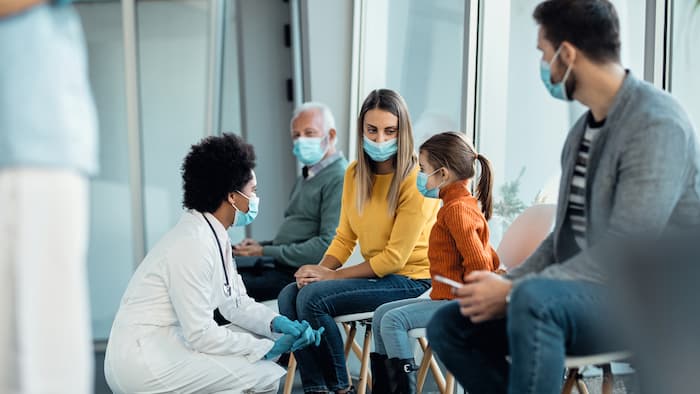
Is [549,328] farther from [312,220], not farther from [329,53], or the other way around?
[329,53]

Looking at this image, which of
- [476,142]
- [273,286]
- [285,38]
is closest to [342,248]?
[273,286]

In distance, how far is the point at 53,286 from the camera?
1.74 m

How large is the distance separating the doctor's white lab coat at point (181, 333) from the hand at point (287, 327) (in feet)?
0.28

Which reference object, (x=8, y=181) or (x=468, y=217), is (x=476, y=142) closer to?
(x=468, y=217)

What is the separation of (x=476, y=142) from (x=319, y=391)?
126 centimetres

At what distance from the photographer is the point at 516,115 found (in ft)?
12.2

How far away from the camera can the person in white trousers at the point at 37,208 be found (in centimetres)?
171

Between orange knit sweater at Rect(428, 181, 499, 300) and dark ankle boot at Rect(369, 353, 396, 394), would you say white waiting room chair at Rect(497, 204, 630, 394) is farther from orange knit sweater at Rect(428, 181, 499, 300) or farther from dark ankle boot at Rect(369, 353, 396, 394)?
dark ankle boot at Rect(369, 353, 396, 394)

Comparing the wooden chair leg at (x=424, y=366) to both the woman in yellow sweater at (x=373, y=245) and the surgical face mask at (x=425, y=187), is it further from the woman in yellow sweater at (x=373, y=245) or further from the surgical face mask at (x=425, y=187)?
the surgical face mask at (x=425, y=187)

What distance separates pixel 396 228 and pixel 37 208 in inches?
75.5

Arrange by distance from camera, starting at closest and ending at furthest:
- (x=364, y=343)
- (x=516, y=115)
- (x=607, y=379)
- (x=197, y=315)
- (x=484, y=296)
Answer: (x=484, y=296), (x=607, y=379), (x=197, y=315), (x=364, y=343), (x=516, y=115)

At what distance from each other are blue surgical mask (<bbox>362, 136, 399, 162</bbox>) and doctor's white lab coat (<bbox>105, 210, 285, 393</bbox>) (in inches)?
29.4

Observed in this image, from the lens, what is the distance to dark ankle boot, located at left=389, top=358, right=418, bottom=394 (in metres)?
3.03

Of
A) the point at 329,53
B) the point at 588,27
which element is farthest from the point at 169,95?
the point at 588,27
